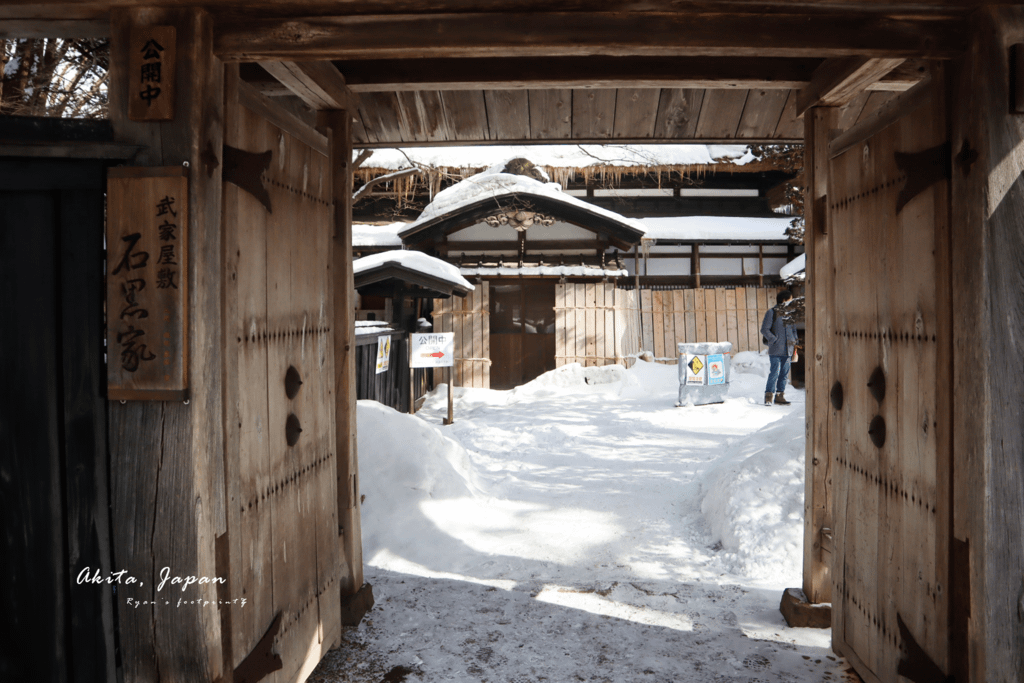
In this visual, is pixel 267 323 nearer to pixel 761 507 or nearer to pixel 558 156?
pixel 761 507

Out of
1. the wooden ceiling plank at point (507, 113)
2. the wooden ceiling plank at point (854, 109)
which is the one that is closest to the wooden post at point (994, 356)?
the wooden ceiling plank at point (854, 109)

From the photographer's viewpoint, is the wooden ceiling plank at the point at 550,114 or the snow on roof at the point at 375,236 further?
the snow on roof at the point at 375,236

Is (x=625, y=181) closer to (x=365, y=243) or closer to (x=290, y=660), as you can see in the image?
(x=365, y=243)

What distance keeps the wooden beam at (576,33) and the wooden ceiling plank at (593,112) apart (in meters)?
1.32

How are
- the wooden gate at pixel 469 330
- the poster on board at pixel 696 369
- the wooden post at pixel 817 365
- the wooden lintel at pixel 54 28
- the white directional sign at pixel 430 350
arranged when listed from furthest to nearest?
the wooden gate at pixel 469 330, the poster on board at pixel 696 369, the white directional sign at pixel 430 350, the wooden post at pixel 817 365, the wooden lintel at pixel 54 28

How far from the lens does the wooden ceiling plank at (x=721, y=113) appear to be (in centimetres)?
360

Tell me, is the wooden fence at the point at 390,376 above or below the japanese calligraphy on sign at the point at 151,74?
below

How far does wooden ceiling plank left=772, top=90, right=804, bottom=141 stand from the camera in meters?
3.64

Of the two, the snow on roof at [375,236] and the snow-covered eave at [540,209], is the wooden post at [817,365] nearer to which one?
the snow-covered eave at [540,209]

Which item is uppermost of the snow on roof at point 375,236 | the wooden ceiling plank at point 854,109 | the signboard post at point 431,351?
the snow on roof at point 375,236

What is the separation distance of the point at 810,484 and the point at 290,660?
282 centimetres

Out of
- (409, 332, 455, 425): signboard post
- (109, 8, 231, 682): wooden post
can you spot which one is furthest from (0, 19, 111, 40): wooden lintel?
(409, 332, 455, 425): signboard post

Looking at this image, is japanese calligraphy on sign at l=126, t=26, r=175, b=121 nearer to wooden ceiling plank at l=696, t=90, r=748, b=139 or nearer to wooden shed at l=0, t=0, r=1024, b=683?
wooden shed at l=0, t=0, r=1024, b=683

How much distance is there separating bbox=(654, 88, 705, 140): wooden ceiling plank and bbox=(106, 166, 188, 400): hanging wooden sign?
2.82 metres
